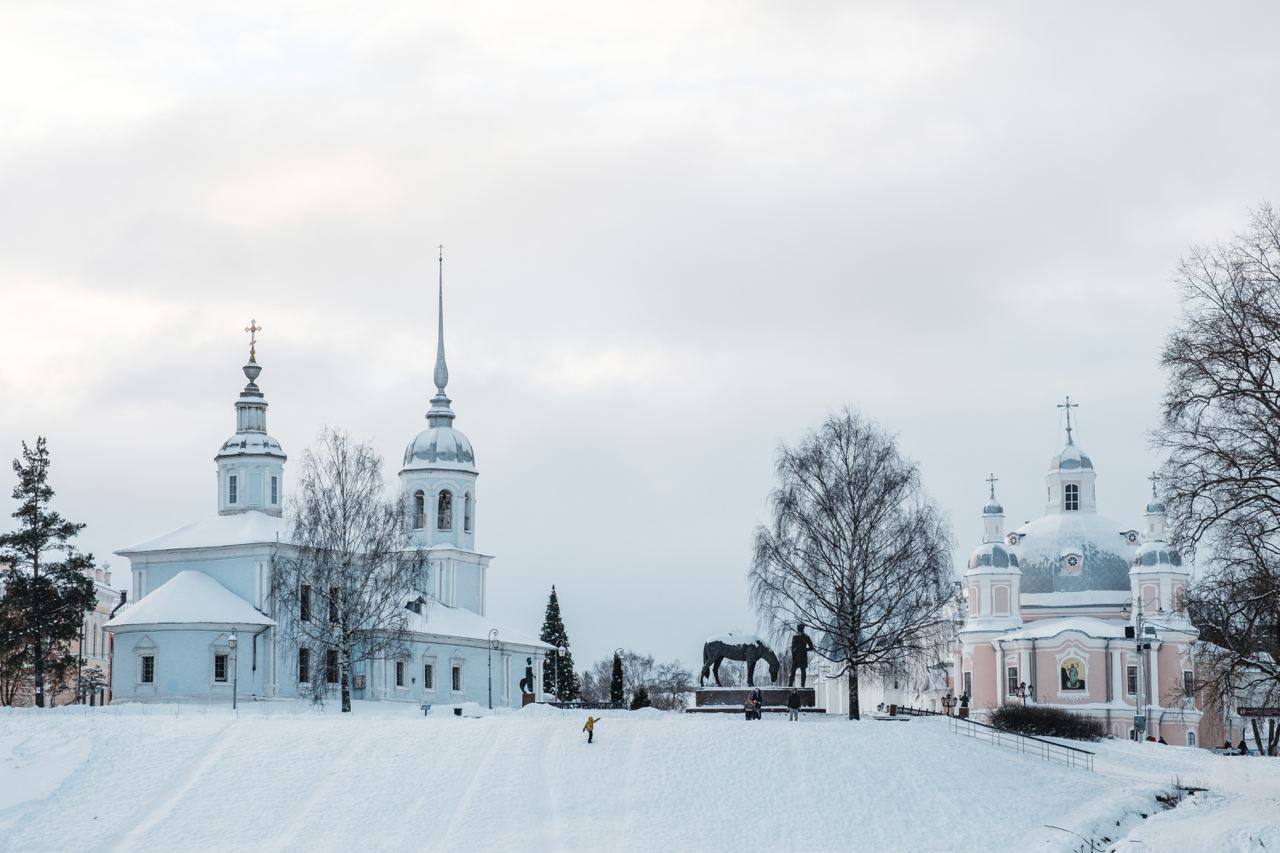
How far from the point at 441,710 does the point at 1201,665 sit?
3158 centimetres

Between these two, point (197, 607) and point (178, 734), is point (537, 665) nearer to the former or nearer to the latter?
point (197, 607)

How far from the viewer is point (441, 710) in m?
60.0

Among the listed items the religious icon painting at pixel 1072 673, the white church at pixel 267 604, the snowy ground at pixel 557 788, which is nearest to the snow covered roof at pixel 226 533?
the white church at pixel 267 604

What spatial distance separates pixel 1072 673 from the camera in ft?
262

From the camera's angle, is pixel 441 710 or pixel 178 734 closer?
pixel 178 734

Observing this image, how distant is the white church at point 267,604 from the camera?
205 feet

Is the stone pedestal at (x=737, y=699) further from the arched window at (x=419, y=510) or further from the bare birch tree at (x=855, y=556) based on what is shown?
the arched window at (x=419, y=510)

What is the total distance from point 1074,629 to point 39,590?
4502cm

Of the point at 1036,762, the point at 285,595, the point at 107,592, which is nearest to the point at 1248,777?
the point at 1036,762

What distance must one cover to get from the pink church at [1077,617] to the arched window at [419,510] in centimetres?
2617

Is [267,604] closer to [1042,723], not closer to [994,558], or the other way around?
[1042,723]

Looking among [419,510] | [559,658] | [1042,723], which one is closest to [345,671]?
[1042,723]

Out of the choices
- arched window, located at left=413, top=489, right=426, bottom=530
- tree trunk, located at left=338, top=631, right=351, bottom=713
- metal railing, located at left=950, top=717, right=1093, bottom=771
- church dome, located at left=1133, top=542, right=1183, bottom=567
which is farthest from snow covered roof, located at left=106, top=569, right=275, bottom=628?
church dome, located at left=1133, top=542, right=1183, bottom=567

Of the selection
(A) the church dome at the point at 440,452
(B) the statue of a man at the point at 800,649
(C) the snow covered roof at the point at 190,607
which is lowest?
(B) the statue of a man at the point at 800,649
